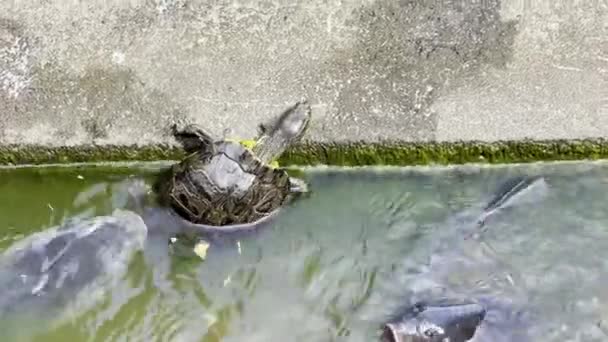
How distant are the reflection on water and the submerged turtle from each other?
137 mm

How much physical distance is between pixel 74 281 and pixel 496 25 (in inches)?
67.8

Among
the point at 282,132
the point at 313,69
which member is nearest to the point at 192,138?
the point at 282,132

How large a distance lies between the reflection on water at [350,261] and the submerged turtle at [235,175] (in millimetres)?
137

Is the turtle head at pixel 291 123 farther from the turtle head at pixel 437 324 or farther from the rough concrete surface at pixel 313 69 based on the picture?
the turtle head at pixel 437 324

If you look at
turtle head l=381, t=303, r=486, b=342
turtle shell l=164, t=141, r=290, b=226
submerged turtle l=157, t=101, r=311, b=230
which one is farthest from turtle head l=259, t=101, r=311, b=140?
turtle head l=381, t=303, r=486, b=342

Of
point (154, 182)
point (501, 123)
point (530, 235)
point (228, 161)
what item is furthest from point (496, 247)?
point (154, 182)

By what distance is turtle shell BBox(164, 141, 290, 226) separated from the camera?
12.1ft

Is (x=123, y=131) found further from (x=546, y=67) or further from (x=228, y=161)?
(x=546, y=67)

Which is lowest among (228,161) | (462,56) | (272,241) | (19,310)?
(19,310)

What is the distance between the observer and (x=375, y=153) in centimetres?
375

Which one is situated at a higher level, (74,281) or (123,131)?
(123,131)

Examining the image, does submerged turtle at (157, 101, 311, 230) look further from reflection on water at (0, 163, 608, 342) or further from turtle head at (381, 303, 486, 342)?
turtle head at (381, 303, 486, 342)

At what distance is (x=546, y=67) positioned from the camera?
3732 mm

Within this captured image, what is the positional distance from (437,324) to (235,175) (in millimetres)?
846
